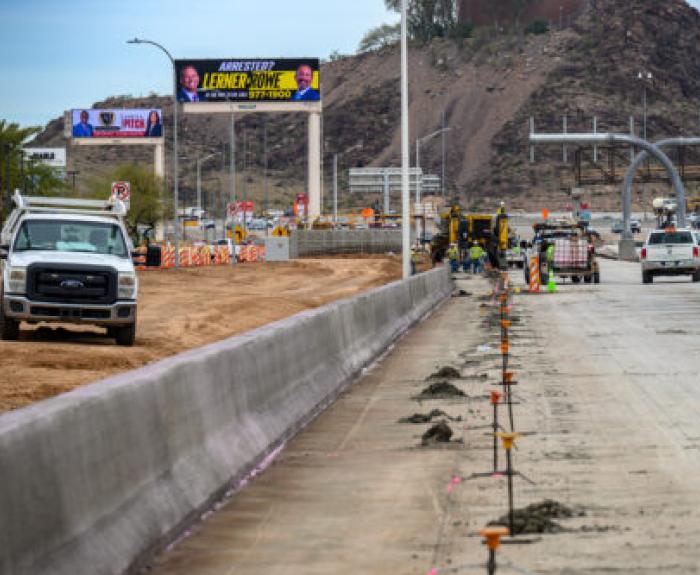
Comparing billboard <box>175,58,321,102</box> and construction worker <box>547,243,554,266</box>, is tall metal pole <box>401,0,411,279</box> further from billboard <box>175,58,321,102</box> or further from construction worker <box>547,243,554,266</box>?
billboard <box>175,58,321,102</box>

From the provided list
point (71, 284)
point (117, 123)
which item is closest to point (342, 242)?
point (117, 123)

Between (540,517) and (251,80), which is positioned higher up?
(251,80)

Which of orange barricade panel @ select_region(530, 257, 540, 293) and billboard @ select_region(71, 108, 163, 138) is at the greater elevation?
billboard @ select_region(71, 108, 163, 138)

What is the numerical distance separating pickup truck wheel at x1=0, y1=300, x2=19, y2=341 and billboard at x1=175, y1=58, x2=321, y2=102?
87512 mm

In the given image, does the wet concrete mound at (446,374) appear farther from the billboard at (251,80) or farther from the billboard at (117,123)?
the billboard at (117,123)

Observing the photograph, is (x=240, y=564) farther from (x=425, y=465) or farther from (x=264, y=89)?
(x=264, y=89)

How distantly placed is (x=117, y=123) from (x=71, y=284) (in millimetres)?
114898

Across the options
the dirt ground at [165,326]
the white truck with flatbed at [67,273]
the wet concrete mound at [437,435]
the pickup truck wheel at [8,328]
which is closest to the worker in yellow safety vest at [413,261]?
the dirt ground at [165,326]

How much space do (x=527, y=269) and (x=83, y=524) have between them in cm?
4842

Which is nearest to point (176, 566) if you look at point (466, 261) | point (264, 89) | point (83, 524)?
point (83, 524)

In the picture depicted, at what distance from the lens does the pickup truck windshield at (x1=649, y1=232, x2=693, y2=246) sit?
55125 millimetres

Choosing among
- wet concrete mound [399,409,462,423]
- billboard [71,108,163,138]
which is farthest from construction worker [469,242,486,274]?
billboard [71,108,163,138]

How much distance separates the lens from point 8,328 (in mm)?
25328

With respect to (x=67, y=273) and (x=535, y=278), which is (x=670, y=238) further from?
(x=67, y=273)
